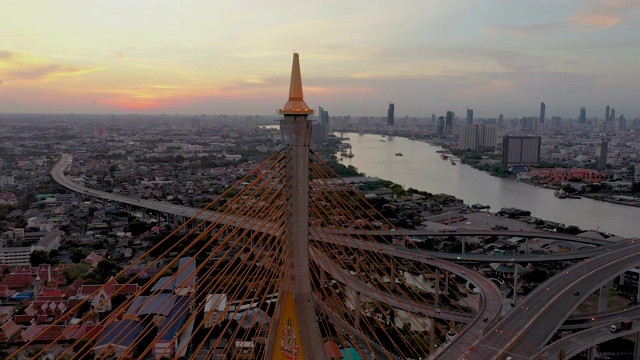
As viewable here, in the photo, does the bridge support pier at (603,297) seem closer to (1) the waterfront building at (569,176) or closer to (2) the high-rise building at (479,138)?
(1) the waterfront building at (569,176)

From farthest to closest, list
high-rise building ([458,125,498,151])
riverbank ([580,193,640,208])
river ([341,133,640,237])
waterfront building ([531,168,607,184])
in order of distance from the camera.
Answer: high-rise building ([458,125,498,151])
waterfront building ([531,168,607,184])
riverbank ([580,193,640,208])
river ([341,133,640,237])

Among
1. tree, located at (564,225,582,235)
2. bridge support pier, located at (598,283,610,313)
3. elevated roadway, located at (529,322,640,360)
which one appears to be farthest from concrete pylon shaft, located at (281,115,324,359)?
tree, located at (564,225,582,235)

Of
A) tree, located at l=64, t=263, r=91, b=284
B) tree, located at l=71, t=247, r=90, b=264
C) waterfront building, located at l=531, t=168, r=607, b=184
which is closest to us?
tree, located at l=64, t=263, r=91, b=284

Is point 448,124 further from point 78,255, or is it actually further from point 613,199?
point 78,255

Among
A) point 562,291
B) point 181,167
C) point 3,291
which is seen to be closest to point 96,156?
point 181,167

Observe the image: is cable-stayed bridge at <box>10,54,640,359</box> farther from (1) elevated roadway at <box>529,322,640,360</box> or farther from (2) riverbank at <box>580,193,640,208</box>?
(2) riverbank at <box>580,193,640,208</box>

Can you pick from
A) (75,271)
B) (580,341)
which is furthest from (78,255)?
(580,341)
